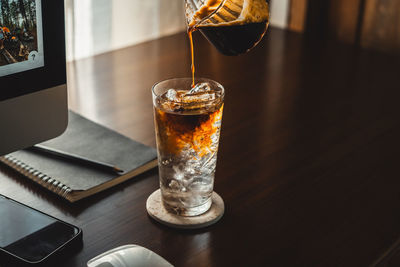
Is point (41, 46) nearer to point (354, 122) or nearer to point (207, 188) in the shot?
point (207, 188)

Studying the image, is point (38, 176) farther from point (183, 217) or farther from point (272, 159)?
point (272, 159)

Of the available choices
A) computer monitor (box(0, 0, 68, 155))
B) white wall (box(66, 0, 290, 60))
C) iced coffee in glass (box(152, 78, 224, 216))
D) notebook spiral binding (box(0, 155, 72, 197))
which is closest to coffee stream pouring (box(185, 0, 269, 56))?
iced coffee in glass (box(152, 78, 224, 216))

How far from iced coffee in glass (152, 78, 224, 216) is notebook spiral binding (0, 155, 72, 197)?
170 mm

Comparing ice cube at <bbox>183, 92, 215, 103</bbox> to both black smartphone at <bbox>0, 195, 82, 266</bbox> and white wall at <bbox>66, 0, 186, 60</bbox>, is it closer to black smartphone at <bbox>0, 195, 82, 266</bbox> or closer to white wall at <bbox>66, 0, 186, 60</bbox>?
black smartphone at <bbox>0, 195, 82, 266</bbox>

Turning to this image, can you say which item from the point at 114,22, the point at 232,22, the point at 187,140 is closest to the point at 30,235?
the point at 187,140

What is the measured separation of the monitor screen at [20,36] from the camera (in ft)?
2.39

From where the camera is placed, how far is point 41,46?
2.59ft

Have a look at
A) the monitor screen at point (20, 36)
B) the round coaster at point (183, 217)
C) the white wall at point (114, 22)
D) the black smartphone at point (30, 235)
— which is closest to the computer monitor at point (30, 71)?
the monitor screen at point (20, 36)

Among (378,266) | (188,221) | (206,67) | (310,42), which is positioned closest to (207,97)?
(188,221)

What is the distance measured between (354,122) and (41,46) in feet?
A: 2.36

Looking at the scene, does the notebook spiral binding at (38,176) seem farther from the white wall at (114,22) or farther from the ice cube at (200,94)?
the white wall at (114,22)

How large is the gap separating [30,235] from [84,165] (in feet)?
0.67

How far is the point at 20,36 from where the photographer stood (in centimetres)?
75

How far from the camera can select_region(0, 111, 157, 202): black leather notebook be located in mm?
879
